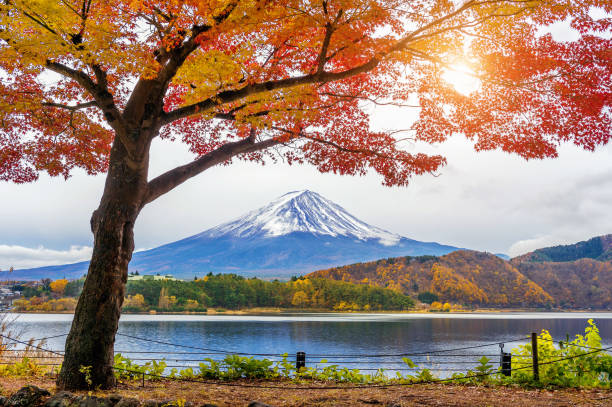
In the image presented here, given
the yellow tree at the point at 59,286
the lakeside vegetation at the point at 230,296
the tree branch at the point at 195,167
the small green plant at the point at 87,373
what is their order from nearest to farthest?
the small green plant at the point at 87,373 < the tree branch at the point at 195,167 < the lakeside vegetation at the point at 230,296 < the yellow tree at the point at 59,286

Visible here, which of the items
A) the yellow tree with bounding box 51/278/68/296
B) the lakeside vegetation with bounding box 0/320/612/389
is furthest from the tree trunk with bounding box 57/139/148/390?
the yellow tree with bounding box 51/278/68/296

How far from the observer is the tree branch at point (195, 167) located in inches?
276

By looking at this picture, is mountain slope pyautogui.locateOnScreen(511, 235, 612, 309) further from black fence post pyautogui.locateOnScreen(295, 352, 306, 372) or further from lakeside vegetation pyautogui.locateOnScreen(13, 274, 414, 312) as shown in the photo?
black fence post pyautogui.locateOnScreen(295, 352, 306, 372)

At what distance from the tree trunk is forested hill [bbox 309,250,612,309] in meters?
86.6

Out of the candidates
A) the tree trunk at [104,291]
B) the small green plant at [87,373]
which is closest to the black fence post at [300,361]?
the tree trunk at [104,291]

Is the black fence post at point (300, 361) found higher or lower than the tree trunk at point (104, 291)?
lower

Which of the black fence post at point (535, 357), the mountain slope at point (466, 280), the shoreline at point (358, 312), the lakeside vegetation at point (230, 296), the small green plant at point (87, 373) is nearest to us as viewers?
the small green plant at point (87, 373)

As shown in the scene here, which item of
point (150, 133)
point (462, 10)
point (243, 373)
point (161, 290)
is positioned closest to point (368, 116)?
point (462, 10)

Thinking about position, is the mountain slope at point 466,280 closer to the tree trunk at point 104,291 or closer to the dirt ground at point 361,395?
the dirt ground at point 361,395

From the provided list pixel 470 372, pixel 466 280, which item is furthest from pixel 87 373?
pixel 466 280

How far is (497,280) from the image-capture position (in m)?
90.0

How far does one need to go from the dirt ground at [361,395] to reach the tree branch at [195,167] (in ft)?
9.01

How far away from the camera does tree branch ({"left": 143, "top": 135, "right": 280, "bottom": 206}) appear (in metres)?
7.00

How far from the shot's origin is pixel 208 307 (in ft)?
266
